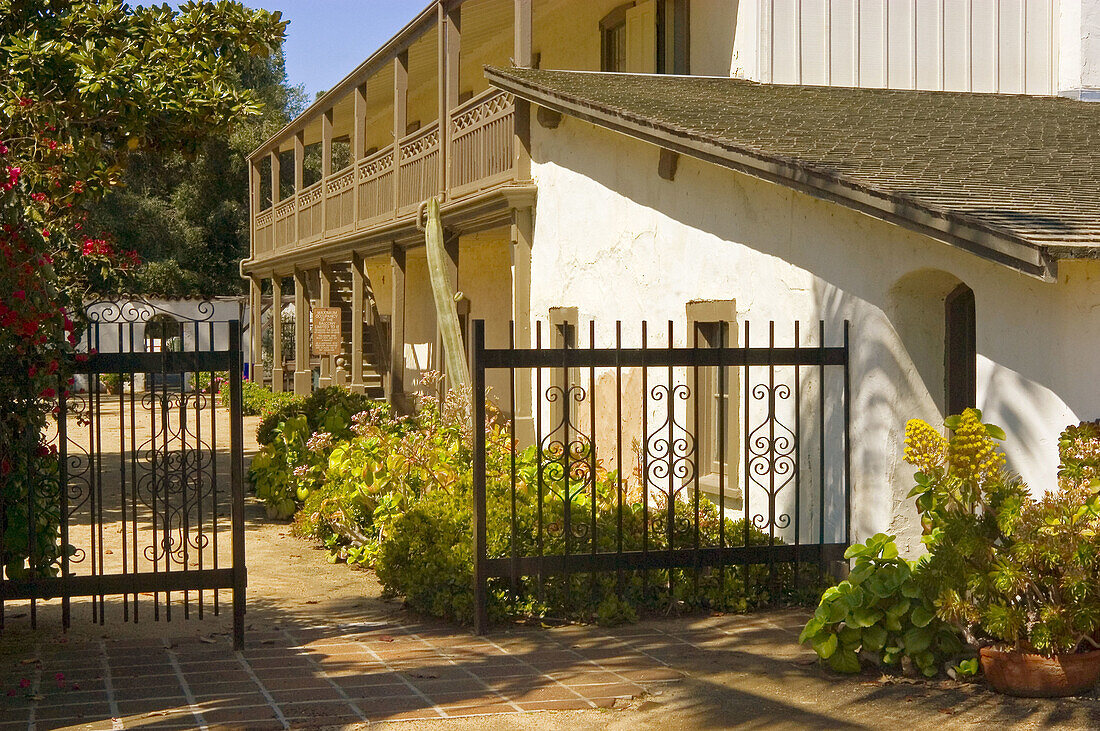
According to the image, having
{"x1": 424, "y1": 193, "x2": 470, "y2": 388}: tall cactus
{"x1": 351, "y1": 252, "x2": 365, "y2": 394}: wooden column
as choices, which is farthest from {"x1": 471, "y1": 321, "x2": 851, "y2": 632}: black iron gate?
{"x1": 351, "y1": 252, "x2": 365, "y2": 394}: wooden column

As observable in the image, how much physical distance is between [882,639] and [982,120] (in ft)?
21.7

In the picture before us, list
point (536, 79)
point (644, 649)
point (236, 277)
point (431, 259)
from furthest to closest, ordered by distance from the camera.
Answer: point (236, 277)
point (431, 259)
point (536, 79)
point (644, 649)

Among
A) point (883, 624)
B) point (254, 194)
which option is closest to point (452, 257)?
point (883, 624)

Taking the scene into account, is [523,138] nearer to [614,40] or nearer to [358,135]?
[614,40]

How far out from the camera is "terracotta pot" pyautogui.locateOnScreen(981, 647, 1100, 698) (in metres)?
Result: 5.58

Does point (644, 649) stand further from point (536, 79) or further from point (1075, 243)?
point (536, 79)

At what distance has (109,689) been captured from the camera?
6066mm

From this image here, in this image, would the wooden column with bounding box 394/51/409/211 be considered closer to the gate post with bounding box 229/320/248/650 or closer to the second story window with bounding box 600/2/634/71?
the second story window with bounding box 600/2/634/71

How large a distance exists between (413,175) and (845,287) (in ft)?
31.7

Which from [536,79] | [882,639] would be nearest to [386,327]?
[536,79]

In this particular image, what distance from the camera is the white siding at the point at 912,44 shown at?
13148 mm

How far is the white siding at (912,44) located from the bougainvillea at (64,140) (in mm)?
5784

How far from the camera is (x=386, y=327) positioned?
A: 24.7 metres

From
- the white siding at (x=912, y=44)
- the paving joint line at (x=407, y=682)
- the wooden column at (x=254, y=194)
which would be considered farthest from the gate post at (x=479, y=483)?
the wooden column at (x=254, y=194)
